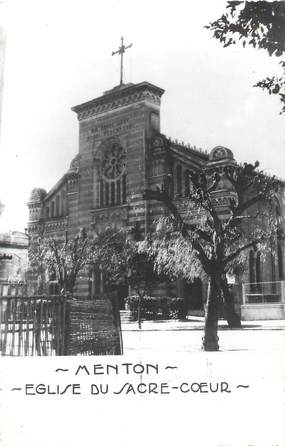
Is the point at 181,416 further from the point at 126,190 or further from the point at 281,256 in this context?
the point at 126,190

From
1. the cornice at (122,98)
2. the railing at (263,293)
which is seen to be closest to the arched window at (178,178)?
the cornice at (122,98)

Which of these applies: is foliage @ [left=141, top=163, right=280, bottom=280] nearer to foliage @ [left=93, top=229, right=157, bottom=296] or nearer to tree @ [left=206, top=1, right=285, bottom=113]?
foliage @ [left=93, top=229, right=157, bottom=296]

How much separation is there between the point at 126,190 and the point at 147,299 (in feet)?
22.8

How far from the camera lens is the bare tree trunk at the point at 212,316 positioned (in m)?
12.8

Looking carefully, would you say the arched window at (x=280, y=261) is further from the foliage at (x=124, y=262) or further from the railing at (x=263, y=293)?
the foliage at (x=124, y=262)

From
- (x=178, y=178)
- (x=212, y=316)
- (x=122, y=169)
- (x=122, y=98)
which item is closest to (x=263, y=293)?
(x=178, y=178)

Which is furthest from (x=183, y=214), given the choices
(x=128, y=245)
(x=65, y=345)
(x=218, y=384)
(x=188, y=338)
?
(x=218, y=384)

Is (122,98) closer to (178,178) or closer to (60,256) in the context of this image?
(178,178)

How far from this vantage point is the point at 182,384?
7.13m

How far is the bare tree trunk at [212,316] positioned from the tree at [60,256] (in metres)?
11.7

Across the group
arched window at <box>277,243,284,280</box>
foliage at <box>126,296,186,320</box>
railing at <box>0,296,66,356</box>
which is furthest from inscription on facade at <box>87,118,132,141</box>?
railing at <box>0,296,66,356</box>

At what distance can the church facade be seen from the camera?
29.2 meters

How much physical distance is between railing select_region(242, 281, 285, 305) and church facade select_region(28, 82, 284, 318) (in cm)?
258

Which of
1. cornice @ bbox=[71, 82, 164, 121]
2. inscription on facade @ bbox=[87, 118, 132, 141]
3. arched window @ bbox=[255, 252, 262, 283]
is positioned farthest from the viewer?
inscription on facade @ bbox=[87, 118, 132, 141]
